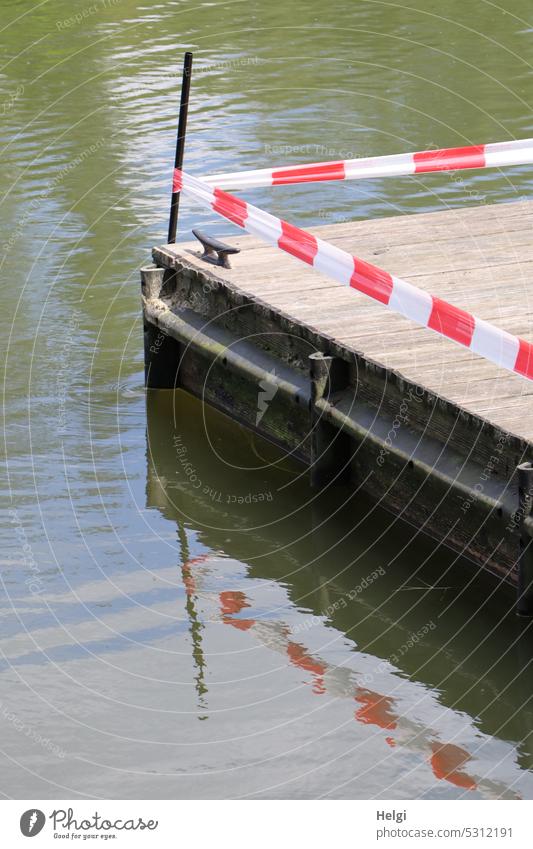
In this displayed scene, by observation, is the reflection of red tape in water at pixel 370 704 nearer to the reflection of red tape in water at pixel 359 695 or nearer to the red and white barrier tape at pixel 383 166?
the reflection of red tape in water at pixel 359 695

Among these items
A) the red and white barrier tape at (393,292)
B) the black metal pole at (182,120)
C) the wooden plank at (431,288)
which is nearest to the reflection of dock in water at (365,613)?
the wooden plank at (431,288)

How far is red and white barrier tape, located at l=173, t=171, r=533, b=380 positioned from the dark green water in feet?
4.17

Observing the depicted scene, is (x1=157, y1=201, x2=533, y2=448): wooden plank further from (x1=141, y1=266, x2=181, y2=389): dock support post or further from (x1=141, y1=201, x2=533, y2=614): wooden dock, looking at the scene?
(x1=141, y1=266, x2=181, y2=389): dock support post

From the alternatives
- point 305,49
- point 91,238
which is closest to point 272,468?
point 91,238

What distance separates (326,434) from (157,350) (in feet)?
7.62

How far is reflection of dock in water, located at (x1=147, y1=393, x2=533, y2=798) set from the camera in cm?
742

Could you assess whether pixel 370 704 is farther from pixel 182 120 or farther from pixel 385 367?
pixel 182 120

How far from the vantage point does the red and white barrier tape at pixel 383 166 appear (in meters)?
11.2

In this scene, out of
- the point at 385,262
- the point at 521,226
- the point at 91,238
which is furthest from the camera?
the point at 91,238

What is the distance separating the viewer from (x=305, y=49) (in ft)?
73.0

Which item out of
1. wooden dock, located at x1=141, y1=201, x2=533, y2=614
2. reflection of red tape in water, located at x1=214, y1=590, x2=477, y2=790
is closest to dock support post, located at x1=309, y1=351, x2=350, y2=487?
wooden dock, located at x1=141, y1=201, x2=533, y2=614

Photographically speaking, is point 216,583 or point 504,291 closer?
point 216,583
